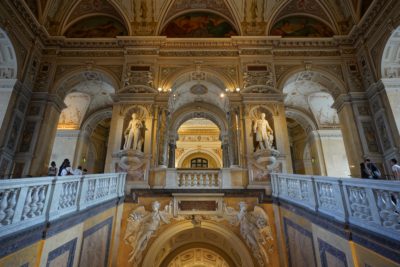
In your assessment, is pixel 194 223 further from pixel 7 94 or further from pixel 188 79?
pixel 7 94

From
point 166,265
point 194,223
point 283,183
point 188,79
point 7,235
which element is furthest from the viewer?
point 188,79

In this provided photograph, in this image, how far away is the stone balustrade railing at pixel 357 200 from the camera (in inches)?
108

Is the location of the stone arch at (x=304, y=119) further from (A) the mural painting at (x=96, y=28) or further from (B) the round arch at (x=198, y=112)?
(A) the mural painting at (x=96, y=28)

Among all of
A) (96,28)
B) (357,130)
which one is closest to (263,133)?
(357,130)

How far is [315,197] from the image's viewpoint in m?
4.52

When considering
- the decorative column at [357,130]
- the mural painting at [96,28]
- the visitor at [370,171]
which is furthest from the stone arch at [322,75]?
the mural painting at [96,28]

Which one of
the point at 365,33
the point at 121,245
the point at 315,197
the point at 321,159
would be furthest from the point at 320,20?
the point at 121,245

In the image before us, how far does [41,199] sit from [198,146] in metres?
16.0

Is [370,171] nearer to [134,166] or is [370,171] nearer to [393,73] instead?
[393,73]

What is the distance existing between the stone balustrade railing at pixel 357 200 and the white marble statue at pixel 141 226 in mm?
4287

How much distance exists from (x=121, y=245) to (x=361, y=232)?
6.34 metres

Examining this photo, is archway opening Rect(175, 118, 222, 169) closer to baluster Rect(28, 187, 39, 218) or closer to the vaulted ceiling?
the vaulted ceiling

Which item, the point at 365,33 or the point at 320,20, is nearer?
the point at 365,33

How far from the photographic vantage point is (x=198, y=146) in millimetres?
19141
